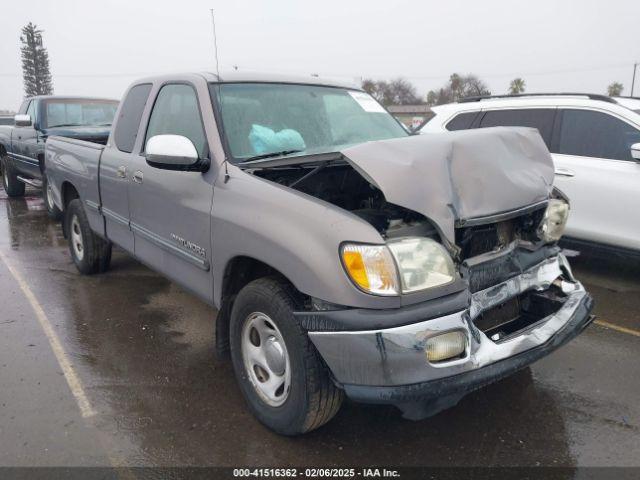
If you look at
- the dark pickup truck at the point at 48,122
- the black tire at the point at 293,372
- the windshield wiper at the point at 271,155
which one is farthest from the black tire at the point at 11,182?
the black tire at the point at 293,372

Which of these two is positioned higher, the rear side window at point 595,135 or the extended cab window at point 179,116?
the extended cab window at point 179,116

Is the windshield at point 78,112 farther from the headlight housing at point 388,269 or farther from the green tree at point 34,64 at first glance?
the green tree at point 34,64

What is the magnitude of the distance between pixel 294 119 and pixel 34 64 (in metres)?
81.5

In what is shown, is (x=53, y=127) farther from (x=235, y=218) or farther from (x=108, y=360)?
(x=235, y=218)

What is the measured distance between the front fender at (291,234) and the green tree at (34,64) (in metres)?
79.9

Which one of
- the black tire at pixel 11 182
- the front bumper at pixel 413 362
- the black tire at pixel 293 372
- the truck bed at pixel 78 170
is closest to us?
the front bumper at pixel 413 362

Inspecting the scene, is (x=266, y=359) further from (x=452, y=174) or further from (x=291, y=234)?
(x=452, y=174)

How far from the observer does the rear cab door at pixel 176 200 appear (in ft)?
10.1

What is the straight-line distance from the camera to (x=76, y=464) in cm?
254

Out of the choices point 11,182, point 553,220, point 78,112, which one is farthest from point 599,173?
point 11,182

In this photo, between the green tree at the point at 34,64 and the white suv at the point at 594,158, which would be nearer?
the white suv at the point at 594,158

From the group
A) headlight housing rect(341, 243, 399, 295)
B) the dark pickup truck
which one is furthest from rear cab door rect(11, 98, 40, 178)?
headlight housing rect(341, 243, 399, 295)

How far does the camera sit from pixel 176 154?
2947 mm

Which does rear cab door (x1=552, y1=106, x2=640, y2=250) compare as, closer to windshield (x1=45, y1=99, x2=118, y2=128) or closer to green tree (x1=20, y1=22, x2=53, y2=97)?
windshield (x1=45, y1=99, x2=118, y2=128)
